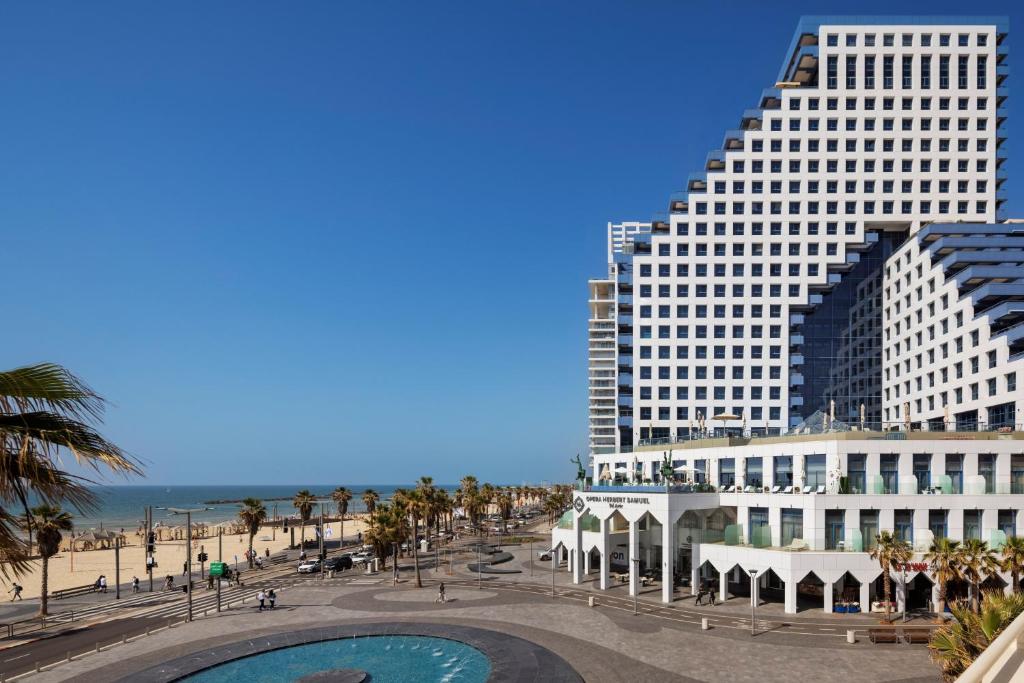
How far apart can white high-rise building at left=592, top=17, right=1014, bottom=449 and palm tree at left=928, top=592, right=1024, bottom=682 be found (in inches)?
2846

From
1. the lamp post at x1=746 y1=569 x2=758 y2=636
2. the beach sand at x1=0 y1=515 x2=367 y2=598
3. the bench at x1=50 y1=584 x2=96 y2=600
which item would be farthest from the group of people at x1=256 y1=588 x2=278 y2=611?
the lamp post at x1=746 y1=569 x2=758 y2=636

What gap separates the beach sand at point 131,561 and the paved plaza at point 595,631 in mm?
16126

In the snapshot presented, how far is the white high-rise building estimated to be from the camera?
94.5 meters

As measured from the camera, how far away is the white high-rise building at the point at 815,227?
310 ft

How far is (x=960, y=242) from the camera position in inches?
3243

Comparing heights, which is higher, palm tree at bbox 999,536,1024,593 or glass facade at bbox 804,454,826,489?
glass facade at bbox 804,454,826,489

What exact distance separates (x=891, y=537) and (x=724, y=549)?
12.0 metres

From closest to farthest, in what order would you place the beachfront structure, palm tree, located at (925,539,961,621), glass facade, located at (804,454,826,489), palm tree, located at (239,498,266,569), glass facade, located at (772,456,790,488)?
palm tree, located at (925,539,961,621) → glass facade, located at (804,454,826,489) → glass facade, located at (772,456,790,488) → palm tree, located at (239,498,266,569) → the beachfront structure

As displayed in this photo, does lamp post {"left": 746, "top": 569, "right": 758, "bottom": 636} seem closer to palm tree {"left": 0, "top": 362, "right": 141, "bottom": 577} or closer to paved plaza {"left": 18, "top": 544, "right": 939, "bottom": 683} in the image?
paved plaza {"left": 18, "top": 544, "right": 939, "bottom": 683}

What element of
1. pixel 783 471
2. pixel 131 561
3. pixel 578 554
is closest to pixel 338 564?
pixel 578 554

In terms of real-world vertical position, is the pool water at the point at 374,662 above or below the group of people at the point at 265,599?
above

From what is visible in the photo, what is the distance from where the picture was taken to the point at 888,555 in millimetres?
49594

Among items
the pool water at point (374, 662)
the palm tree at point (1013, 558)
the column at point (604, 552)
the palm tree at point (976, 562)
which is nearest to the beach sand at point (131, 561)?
the column at point (604, 552)

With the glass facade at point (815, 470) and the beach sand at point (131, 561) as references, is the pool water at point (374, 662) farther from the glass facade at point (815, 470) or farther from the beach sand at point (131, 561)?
the glass facade at point (815, 470)
